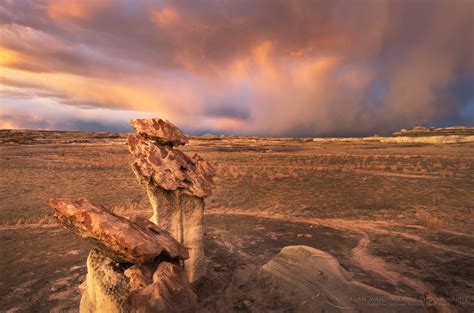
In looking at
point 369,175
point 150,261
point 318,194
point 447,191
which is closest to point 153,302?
point 150,261

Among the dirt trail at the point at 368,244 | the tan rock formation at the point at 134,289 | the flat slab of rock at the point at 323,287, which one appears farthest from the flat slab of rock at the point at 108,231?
the dirt trail at the point at 368,244

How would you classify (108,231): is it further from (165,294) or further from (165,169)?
(165,169)

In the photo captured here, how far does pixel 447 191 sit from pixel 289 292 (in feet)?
69.6

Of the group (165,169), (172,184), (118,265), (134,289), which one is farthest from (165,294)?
(165,169)

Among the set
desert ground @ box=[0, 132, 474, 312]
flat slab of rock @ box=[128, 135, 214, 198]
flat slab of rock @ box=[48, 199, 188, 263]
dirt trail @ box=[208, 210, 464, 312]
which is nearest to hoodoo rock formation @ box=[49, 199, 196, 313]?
flat slab of rock @ box=[48, 199, 188, 263]

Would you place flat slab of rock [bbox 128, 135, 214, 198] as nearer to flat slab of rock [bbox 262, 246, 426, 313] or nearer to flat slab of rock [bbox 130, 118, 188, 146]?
flat slab of rock [bbox 130, 118, 188, 146]

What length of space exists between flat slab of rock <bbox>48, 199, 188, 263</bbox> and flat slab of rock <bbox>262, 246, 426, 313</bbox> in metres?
3.51

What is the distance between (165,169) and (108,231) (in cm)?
288

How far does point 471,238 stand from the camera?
43.8ft

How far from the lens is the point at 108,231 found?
21.5ft

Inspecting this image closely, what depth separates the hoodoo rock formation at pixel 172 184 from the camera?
903cm

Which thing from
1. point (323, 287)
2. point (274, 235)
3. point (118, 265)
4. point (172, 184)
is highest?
point (172, 184)

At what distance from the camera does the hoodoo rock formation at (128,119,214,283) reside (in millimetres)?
9031

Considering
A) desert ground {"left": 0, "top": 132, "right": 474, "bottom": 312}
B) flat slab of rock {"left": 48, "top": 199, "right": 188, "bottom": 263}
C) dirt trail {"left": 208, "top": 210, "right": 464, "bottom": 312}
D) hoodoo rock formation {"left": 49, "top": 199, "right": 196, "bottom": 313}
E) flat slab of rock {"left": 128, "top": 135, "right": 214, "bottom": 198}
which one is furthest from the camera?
dirt trail {"left": 208, "top": 210, "right": 464, "bottom": 312}
